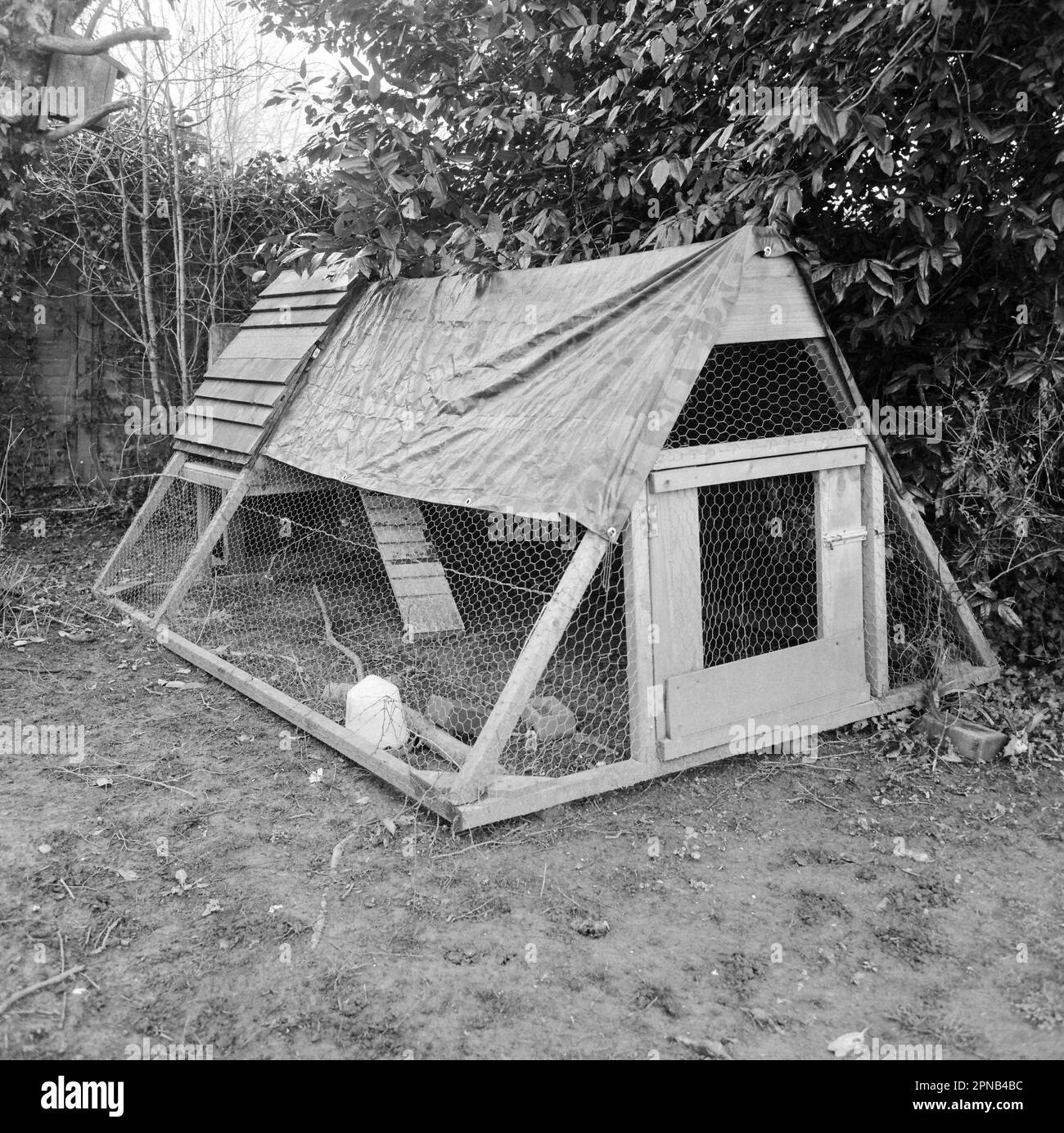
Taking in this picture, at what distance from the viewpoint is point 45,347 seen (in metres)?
7.57

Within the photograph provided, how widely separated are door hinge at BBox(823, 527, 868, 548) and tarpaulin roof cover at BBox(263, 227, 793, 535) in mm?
917

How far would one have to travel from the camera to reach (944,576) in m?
4.27

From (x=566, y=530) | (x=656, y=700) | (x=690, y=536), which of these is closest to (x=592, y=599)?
(x=566, y=530)

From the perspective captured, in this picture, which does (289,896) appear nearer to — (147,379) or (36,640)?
(36,640)

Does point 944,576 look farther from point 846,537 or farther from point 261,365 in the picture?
point 261,365

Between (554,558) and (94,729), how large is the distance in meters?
2.50

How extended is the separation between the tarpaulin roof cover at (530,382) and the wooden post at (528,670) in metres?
0.12

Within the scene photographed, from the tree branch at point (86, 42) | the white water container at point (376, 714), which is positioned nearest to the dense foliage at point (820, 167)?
the tree branch at point (86, 42)

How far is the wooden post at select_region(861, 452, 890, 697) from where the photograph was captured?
415 cm

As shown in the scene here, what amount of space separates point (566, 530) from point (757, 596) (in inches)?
46.5

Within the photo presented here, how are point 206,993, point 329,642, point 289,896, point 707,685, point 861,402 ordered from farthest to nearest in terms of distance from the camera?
point 329,642, point 861,402, point 707,685, point 289,896, point 206,993

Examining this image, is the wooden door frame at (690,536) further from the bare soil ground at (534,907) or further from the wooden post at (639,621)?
the bare soil ground at (534,907)

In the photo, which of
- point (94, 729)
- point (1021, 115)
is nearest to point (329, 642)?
point (94, 729)

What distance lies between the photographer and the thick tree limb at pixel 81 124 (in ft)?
19.8
